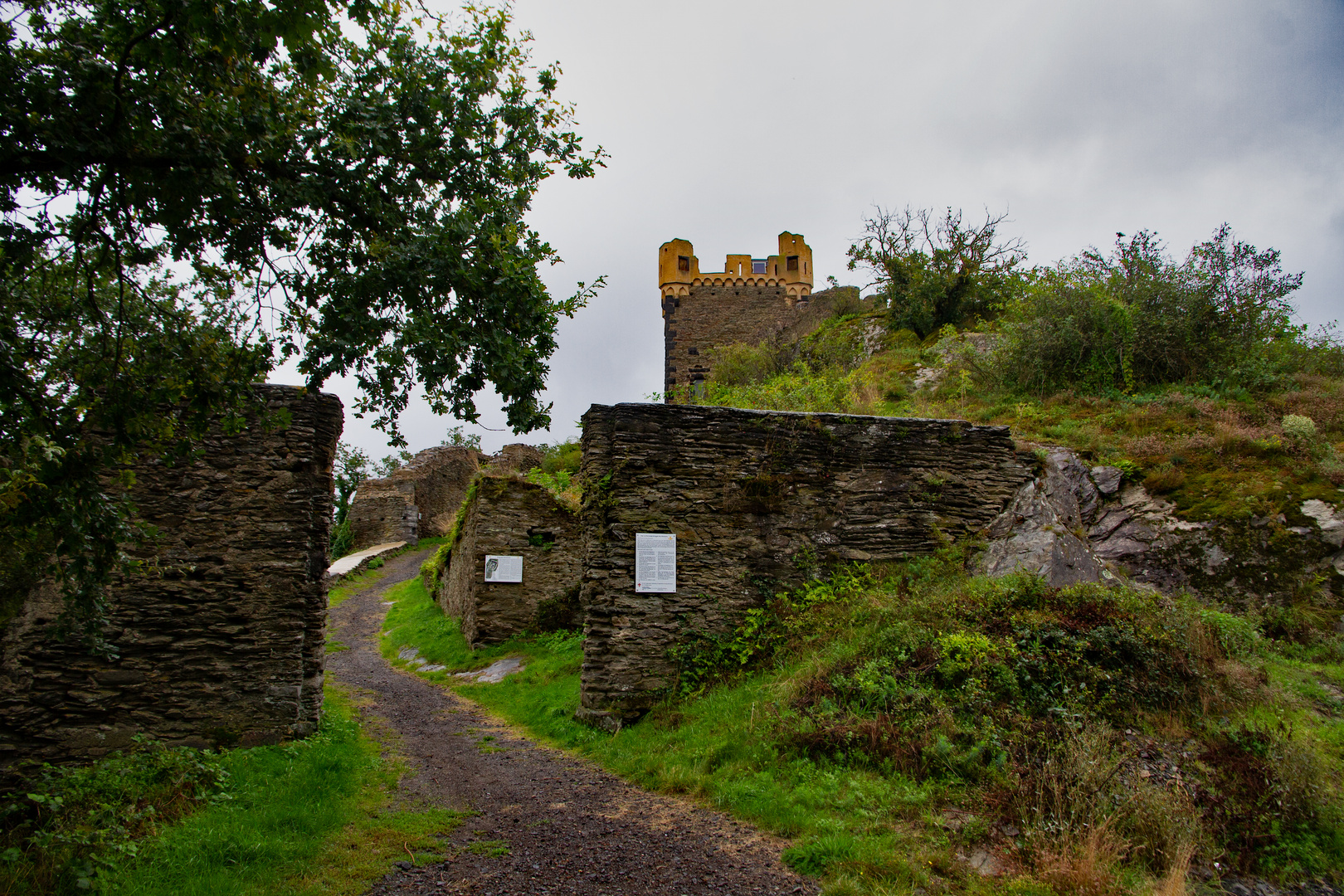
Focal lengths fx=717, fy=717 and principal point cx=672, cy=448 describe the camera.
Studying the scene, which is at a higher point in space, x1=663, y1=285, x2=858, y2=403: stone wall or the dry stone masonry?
x1=663, y1=285, x2=858, y2=403: stone wall

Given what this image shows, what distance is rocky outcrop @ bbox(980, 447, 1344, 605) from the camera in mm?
7684

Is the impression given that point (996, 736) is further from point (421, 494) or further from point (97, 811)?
point (421, 494)

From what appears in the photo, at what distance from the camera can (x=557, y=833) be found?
537cm

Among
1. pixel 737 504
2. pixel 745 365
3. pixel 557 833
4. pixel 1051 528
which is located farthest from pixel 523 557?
pixel 745 365

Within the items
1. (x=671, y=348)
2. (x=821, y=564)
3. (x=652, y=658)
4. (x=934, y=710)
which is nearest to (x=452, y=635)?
(x=652, y=658)

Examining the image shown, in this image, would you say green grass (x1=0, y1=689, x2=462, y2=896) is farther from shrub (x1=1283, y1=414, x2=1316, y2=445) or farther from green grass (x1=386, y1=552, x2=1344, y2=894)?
shrub (x1=1283, y1=414, x2=1316, y2=445)

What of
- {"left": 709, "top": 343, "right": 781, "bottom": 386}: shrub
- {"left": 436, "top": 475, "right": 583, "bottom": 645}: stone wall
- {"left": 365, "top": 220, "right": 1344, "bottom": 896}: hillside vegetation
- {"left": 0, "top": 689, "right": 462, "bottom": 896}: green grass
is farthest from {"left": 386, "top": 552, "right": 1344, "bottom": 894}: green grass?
{"left": 709, "top": 343, "right": 781, "bottom": 386}: shrub

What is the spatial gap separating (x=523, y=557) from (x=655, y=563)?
17.0 feet

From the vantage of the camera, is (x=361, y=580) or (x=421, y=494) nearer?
(x=361, y=580)

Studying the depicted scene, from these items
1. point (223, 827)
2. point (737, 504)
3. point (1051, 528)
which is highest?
point (737, 504)

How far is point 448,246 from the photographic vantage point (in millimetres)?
4117

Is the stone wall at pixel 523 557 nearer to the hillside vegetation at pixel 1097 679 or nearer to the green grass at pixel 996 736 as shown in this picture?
the green grass at pixel 996 736

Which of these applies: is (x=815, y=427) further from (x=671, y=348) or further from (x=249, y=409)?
(x=671, y=348)

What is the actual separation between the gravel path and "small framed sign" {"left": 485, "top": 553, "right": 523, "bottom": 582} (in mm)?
Answer: 3648
